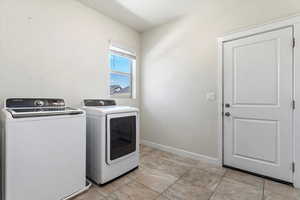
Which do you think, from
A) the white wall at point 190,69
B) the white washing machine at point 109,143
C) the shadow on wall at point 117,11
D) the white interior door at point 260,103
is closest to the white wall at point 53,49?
the shadow on wall at point 117,11

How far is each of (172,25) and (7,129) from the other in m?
2.88

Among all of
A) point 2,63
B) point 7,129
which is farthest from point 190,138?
point 2,63

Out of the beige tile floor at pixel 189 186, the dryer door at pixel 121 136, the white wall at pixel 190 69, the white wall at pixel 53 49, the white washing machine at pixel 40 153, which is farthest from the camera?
the white wall at pixel 190 69

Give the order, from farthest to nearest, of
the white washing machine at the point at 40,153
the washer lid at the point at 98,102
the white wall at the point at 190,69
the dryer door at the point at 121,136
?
the washer lid at the point at 98,102 → the white wall at the point at 190,69 → the dryer door at the point at 121,136 → the white washing machine at the point at 40,153

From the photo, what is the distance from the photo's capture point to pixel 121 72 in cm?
311

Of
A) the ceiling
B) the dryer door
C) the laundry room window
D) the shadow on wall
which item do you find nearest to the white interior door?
the ceiling

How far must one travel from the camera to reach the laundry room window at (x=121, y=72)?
9.57 feet

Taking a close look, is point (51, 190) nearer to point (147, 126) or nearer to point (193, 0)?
point (147, 126)

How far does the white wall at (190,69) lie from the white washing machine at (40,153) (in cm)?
174

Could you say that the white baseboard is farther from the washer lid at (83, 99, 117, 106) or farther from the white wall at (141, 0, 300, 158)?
the washer lid at (83, 99, 117, 106)

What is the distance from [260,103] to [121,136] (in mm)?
1960

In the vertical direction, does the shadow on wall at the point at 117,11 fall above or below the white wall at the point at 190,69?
above

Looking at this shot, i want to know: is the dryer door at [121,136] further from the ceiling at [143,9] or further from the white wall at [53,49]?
the ceiling at [143,9]

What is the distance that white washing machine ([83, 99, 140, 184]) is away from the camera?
68.5 inches
